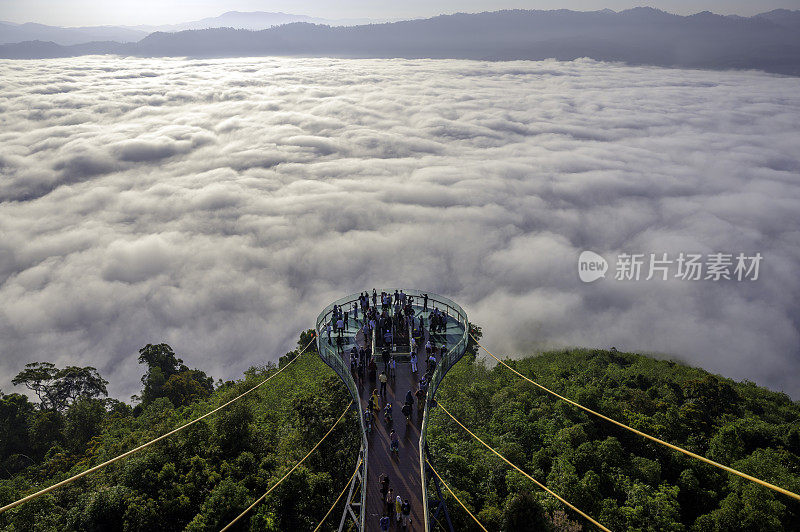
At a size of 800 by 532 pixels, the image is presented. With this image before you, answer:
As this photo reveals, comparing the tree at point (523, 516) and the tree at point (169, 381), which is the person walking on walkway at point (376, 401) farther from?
the tree at point (169, 381)

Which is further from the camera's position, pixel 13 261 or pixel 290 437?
pixel 13 261

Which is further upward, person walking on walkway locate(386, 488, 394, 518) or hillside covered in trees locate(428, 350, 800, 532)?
person walking on walkway locate(386, 488, 394, 518)

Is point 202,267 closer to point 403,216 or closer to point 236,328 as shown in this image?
point 236,328

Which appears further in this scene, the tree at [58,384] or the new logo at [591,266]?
the new logo at [591,266]

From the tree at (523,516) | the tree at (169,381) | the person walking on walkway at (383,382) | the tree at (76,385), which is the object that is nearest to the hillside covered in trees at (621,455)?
the tree at (523,516)

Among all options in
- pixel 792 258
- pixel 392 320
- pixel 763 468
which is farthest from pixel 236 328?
pixel 792 258

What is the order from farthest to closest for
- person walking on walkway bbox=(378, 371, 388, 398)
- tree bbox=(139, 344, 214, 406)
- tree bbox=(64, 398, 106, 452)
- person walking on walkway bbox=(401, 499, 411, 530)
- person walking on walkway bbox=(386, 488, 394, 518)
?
1. tree bbox=(139, 344, 214, 406)
2. tree bbox=(64, 398, 106, 452)
3. person walking on walkway bbox=(378, 371, 388, 398)
4. person walking on walkway bbox=(386, 488, 394, 518)
5. person walking on walkway bbox=(401, 499, 411, 530)

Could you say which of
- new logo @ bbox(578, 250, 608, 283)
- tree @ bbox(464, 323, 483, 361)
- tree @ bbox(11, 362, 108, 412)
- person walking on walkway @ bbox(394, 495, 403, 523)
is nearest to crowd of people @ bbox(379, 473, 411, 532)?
person walking on walkway @ bbox(394, 495, 403, 523)

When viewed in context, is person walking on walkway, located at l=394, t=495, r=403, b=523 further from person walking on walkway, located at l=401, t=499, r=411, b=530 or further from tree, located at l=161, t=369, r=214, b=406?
tree, located at l=161, t=369, r=214, b=406

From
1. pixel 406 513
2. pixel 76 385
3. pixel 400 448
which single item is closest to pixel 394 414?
pixel 400 448
